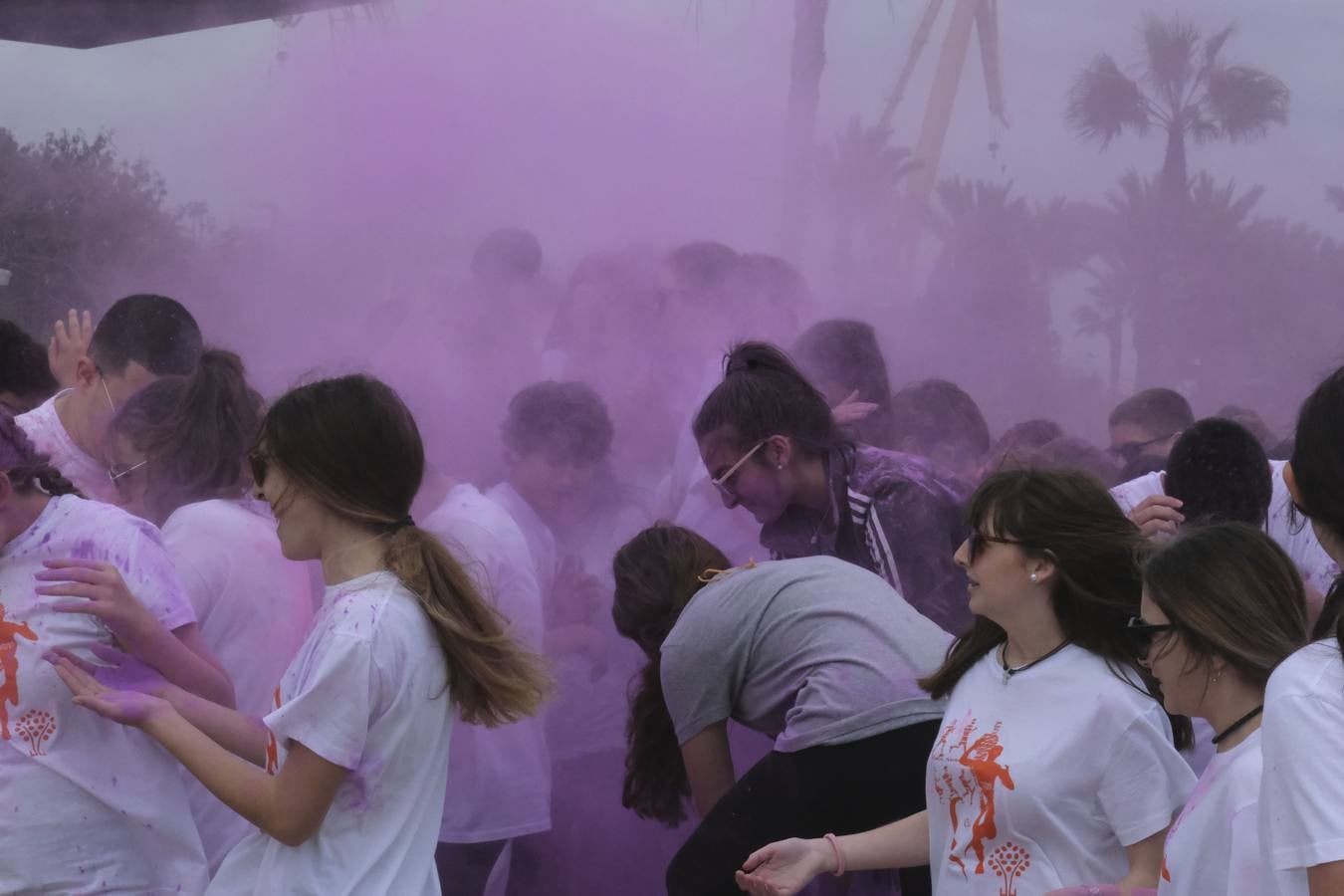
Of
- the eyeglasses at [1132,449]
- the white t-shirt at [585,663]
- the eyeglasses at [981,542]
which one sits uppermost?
the eyeglasses at [981,542]

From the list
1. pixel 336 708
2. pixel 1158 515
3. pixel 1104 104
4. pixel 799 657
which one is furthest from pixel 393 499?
pixel 1104 104

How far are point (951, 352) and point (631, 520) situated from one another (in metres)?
1.10

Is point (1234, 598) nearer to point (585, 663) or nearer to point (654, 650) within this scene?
point (654, 650)

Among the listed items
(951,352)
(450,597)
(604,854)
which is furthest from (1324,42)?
(450,597)

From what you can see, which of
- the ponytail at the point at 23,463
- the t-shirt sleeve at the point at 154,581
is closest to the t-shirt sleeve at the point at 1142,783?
the t-shirt sleeve at the point at 154,581

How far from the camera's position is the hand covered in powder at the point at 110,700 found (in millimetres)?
1904

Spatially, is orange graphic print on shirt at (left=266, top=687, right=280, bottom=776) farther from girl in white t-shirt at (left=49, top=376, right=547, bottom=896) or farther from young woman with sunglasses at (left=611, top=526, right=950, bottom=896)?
young woman with sunglasses at (left=611, top=526, right=950, bottom=896)

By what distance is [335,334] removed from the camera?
3.85 meters

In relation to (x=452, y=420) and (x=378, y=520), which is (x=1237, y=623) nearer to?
Answer: (x=378, y=520)

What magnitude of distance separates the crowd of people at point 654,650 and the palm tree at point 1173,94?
112cm

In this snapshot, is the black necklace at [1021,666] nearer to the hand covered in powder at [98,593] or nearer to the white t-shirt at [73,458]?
the hand covered in powder at [98,593]

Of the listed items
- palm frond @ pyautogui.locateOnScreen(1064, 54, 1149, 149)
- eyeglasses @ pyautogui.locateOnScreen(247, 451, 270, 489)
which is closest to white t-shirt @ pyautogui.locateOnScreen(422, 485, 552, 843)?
eyeglasses @ pyautogui.locateOnScreen(247, 451, 270, 489)

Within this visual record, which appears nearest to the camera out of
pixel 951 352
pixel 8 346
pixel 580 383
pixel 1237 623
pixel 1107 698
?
pixel 1237 623

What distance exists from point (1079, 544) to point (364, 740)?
3.16 ft
